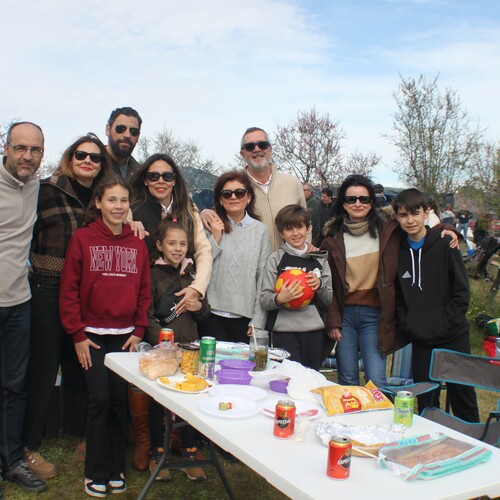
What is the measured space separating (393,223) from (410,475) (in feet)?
7.54

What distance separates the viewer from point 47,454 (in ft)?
12.3

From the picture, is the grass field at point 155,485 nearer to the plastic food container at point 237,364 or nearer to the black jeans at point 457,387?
the plastic food container at point 237,364

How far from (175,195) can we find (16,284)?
4.11 feet

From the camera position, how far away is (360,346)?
3.82 metres

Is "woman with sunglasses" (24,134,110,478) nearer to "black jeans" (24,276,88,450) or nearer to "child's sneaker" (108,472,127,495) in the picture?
"black jeans" (24,276,88,450)

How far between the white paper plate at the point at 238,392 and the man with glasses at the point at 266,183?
1739 millimetres

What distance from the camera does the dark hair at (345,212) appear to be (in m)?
3.79

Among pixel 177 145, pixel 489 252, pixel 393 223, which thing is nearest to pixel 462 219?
pixel 489 252

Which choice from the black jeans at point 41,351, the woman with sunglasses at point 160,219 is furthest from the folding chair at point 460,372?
the black jeans at point 41,351

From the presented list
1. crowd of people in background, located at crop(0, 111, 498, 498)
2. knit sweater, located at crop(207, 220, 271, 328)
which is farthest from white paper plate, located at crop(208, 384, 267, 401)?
knit sweater, located at crop(207, 220, 271, 328)

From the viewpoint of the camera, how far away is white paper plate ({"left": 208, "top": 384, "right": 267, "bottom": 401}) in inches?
94.7

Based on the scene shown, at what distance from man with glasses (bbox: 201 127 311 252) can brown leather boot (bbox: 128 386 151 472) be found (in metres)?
1.46

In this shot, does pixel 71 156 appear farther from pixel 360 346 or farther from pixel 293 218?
pixel 360 346

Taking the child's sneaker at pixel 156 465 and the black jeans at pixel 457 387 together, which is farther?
the black jeans at pixel 457 387
